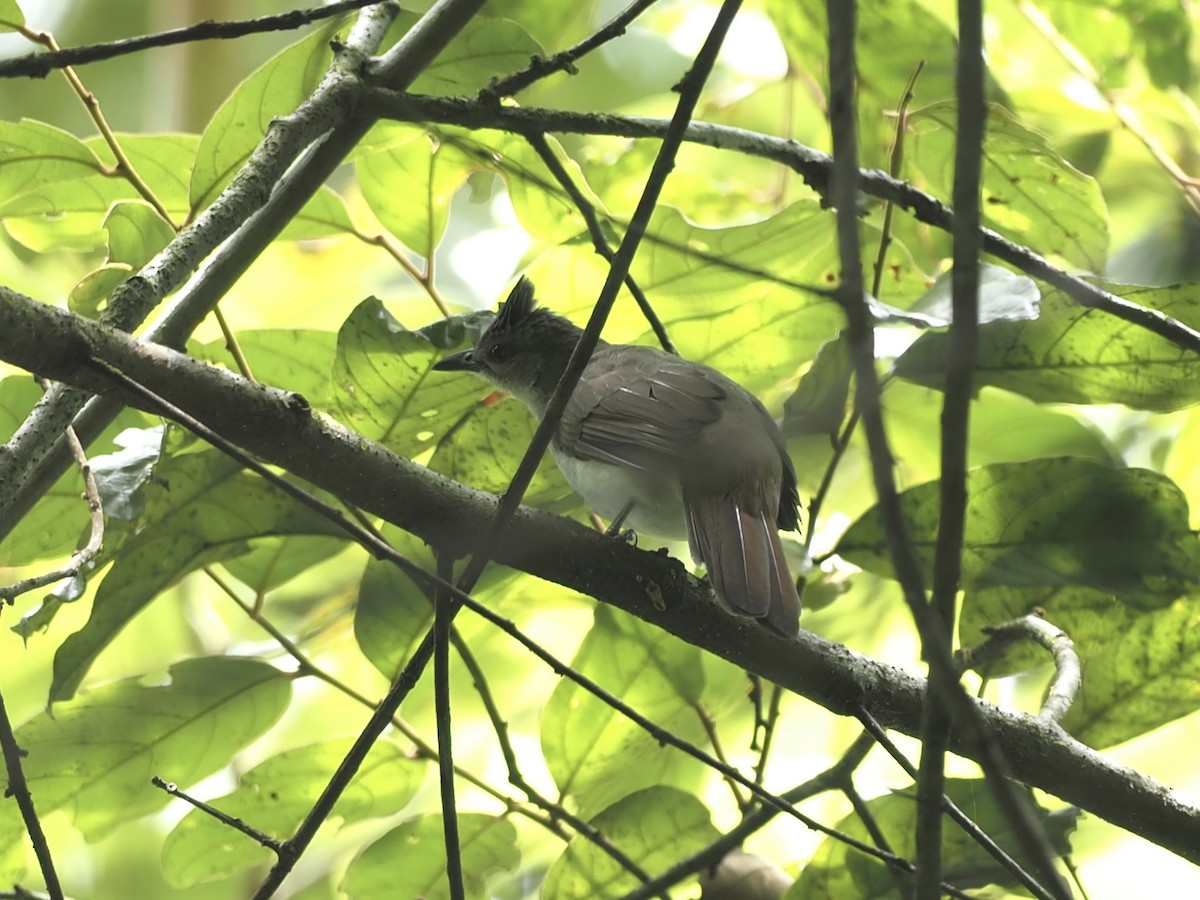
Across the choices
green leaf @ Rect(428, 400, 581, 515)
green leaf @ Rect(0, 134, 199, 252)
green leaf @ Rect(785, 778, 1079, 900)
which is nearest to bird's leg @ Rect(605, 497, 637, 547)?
green leaf @ Rect(428, 400, 581, 515)

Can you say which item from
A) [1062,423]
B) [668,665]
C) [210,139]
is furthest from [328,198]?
[1062,423]

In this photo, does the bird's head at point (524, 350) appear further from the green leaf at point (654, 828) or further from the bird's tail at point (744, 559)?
the green leaf at point (654, 828)

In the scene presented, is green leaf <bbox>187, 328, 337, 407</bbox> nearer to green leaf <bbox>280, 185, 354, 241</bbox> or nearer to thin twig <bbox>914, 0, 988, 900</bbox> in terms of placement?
green leaf <bbox>280, 185, 354, 241</bbox>

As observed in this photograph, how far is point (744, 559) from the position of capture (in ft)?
7.02

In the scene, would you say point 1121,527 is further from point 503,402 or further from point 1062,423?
point 503,402

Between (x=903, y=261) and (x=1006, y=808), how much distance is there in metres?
1.94

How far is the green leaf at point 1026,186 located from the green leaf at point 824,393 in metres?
0.59

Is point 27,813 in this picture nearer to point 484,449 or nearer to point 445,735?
point 445,735

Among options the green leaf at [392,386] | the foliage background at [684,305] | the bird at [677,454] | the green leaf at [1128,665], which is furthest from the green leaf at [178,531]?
the green leaf at [1128,665]

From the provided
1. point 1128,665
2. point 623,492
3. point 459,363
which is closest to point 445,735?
point 623,492

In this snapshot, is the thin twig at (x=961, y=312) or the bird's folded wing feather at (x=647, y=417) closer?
the thin twig at (x=961, y=312)

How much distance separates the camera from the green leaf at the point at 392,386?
2.23m

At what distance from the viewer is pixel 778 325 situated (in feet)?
8.73

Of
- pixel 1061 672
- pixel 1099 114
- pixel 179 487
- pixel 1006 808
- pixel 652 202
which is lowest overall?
pixel 1006 808
